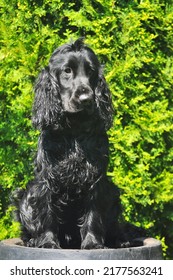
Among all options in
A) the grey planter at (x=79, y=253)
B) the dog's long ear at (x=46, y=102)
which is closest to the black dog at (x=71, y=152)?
the dog's long ear at (x=46, y=102)

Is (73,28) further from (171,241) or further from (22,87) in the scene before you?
(171,241)

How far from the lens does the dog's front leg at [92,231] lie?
12.4 feet

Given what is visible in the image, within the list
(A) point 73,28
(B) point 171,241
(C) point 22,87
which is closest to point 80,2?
(A) point 73,28

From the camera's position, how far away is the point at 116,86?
18.4 ft

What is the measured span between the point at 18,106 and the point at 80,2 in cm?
120

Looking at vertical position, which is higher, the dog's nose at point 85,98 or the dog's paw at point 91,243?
the dog's nose at point 85,98

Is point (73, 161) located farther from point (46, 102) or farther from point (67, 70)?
point (67, 70)

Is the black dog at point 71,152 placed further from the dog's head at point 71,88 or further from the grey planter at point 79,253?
the grey planter at point 79,253

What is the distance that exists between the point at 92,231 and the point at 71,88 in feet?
2.82

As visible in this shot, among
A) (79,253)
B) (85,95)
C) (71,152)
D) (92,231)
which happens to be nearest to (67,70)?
(85,95)

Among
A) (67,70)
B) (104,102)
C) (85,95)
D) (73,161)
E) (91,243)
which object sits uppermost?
(67,70)

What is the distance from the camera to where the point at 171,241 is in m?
6.29

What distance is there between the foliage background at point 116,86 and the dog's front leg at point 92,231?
1624 mm

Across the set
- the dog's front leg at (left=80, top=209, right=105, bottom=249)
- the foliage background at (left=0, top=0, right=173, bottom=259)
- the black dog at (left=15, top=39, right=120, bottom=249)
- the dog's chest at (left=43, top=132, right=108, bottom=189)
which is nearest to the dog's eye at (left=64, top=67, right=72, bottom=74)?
the black dog at (left=15, top=39, right=120, bottom=249)
